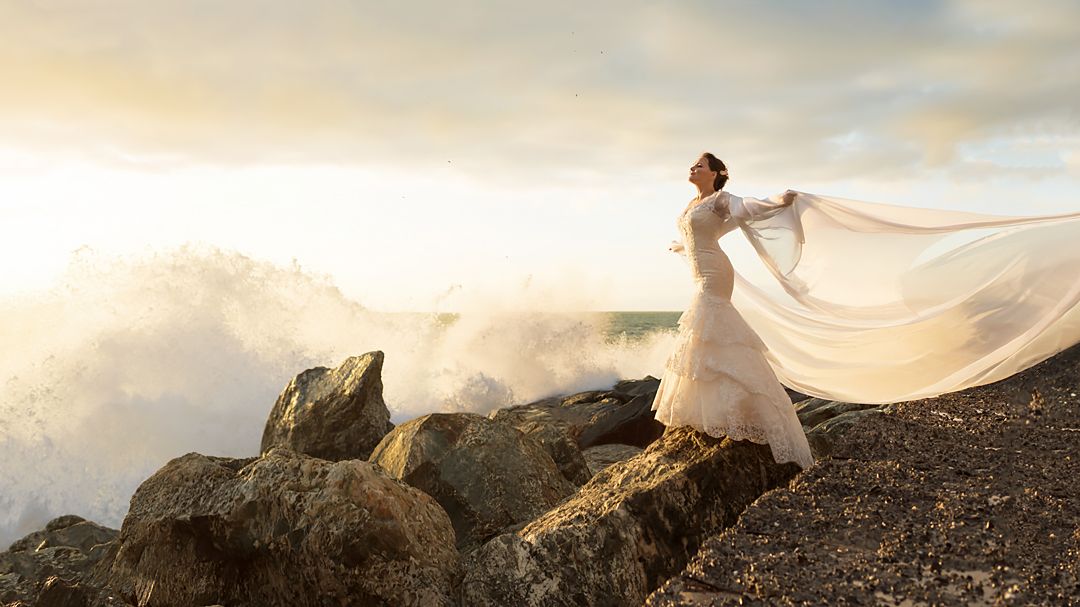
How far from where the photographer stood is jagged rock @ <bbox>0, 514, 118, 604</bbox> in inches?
195

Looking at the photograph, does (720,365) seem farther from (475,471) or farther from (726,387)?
(475,471)

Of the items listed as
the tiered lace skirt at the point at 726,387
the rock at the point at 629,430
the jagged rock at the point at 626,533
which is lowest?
the rock at the point at 629,430

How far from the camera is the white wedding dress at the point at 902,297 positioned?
565 cm

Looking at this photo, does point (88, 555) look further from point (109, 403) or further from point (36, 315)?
point (36, 315)

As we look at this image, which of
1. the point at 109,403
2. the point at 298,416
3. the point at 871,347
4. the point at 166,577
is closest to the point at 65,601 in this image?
the point at 166,577

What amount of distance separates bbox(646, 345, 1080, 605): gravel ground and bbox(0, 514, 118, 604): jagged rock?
12.8ft

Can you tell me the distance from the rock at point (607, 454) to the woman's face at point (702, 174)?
14.4 ft

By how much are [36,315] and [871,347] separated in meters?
17.1

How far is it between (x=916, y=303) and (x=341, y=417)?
549 centimetres

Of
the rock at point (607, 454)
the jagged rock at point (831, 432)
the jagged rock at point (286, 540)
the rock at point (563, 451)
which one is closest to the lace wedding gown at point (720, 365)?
the jagged rock at point (831, 432)

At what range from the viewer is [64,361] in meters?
14.7

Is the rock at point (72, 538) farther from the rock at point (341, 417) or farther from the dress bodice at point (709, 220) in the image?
the dress bodice at point (709, 220)

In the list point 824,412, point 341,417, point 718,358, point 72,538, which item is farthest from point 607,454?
point 72,538

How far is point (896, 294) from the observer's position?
19.6 feet
